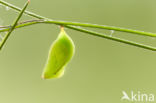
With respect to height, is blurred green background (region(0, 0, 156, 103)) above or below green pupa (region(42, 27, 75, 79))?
above

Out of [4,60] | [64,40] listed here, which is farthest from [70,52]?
[4,60]

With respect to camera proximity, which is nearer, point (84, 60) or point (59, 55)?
point (59, 55)

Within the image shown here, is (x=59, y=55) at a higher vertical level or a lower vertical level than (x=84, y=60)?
lower

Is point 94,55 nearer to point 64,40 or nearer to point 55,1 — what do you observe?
point 55,1

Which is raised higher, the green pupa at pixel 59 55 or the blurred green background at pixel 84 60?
the blurred green background at pixel 84 60

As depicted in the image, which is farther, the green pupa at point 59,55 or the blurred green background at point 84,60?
the blurred green background at point 84,60
